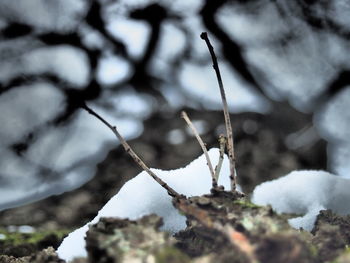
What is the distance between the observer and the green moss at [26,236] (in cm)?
126

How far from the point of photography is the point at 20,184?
5.50ft

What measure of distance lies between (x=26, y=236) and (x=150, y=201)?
25.2 inches

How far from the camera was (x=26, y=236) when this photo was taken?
4.49 feet

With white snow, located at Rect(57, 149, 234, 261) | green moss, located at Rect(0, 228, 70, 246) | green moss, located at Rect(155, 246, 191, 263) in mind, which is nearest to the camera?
green moss, located at Rect(155, 246, 191, 263)

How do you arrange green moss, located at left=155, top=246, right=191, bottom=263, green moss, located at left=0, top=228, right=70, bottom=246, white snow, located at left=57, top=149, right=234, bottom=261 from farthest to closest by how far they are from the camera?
green moss, located at left=0, top=228, right=70, bottom=246 → white snow, located at left=57, top=149, right=234, bottom=261 → green moss, located at left=155, top=246, right=191, bottom=263

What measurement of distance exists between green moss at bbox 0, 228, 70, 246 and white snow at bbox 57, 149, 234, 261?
1.01ft

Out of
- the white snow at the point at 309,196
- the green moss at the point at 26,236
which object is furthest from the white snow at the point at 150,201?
the green moss at the point at 26,236

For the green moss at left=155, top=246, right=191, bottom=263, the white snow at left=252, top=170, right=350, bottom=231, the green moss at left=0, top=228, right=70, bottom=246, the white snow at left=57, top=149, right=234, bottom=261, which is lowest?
the green moss at left=155, top=246, right=191, bottom=263

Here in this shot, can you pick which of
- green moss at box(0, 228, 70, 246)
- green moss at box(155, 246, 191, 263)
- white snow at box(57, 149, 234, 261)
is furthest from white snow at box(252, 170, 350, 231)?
green moss at box(0, 228, 70, 246)

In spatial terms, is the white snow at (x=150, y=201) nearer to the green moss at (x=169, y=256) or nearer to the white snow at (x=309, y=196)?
the white snow at (x=309, y=196)

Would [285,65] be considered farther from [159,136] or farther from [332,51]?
[159,136]

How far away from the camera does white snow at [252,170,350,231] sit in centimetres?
98

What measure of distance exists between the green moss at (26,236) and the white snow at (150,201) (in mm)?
306

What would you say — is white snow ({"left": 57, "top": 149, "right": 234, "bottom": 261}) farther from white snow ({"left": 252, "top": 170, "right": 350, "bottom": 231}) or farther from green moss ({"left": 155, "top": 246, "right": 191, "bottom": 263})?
green moss ({"left": 155, "top": 246, "right": 191, "bottom": 263})
